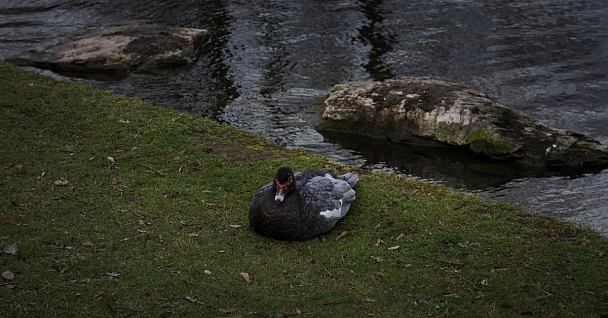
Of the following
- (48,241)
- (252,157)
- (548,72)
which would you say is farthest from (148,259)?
(548,72)

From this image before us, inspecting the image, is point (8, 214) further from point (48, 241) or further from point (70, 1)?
point (70, 1)

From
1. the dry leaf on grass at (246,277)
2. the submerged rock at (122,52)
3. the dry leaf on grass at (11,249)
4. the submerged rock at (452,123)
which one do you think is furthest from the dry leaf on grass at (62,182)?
the submerged rock at (122,52)

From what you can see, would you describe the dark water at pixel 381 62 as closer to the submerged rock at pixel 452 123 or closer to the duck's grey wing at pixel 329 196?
the submerged rock at pixel 452 123

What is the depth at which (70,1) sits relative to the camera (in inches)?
889

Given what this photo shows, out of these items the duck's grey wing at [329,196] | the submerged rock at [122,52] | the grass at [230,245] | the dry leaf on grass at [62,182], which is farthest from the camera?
the submerged rock at [122,52]

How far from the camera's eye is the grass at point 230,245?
6.60 meters

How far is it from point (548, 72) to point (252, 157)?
9.29 metres

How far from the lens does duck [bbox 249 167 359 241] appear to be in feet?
25.2

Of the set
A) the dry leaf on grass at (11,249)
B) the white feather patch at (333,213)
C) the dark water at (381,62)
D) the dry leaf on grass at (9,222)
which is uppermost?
the dry leaf on grass at (11,249)

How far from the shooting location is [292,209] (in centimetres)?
774

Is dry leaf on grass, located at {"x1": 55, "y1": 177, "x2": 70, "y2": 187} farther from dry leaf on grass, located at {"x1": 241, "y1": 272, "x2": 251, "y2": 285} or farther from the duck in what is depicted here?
dry leaf on grass, located at {"x1": 241, "y1": 272, "x2": 251, "y2": 285}

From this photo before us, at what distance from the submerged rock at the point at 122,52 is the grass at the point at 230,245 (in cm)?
574

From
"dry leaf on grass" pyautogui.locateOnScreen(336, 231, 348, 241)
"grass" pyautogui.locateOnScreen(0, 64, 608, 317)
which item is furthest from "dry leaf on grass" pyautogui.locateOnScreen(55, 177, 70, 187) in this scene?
"dry leaf on grass" pyautogui.locateOnScreen(336, 231, 348, 241)

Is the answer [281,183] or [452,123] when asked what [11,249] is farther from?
[452,123]
